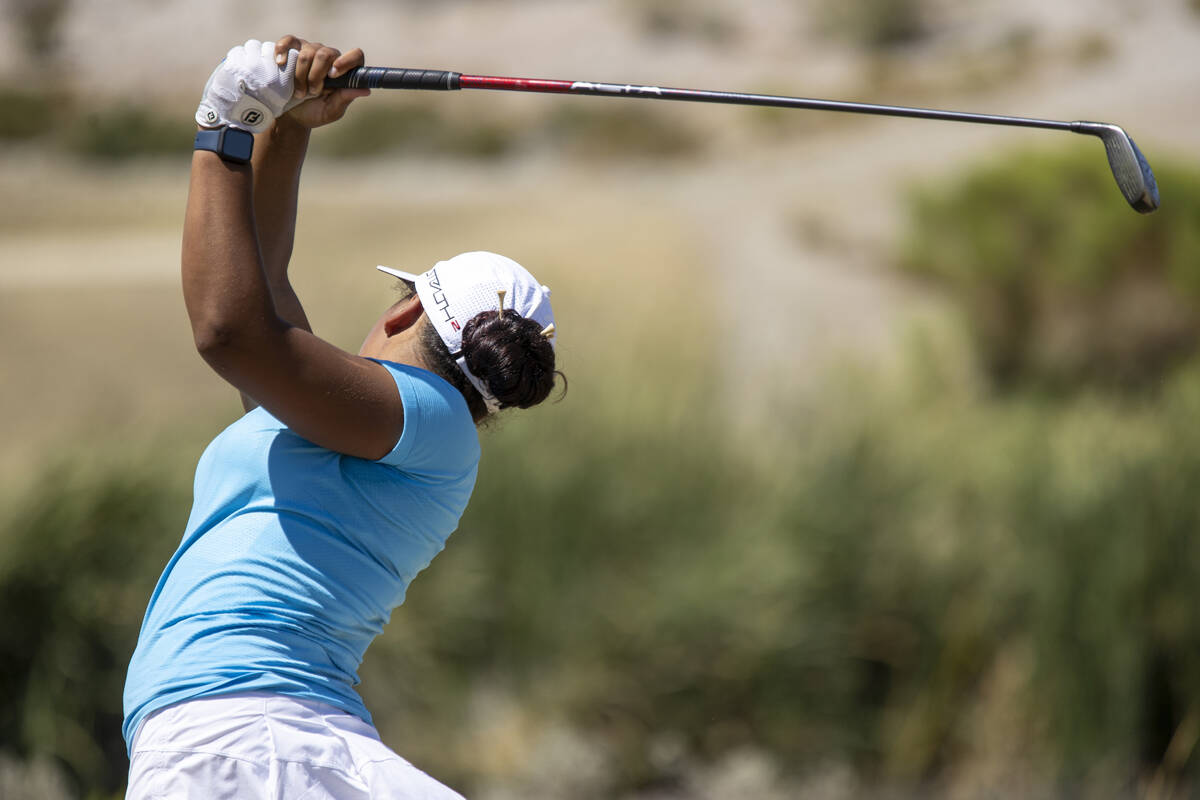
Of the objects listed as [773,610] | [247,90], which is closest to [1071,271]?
[773,610]

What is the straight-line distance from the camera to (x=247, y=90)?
1.96 metres

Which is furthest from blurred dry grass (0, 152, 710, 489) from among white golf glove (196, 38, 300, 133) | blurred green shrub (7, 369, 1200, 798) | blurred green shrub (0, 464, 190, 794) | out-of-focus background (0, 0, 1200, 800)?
white golf glove (196, 38, 300, 133)

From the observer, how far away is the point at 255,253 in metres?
1.81

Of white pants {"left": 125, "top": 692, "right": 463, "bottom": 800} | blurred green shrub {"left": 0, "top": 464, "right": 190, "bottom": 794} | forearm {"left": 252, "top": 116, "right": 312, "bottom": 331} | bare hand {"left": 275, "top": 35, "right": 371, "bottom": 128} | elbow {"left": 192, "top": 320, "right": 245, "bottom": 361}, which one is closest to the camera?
elbow {"left": 192, "top": 320, "right": 245, "bottom": 361}

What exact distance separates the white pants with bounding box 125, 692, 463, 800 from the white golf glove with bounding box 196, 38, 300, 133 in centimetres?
89

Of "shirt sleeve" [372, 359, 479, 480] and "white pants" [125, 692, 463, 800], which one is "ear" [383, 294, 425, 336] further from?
"white pants" [125, 692, 463, 800]

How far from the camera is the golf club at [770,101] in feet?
6.99

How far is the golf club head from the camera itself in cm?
230

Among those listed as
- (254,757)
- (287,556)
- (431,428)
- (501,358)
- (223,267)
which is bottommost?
(254,757)

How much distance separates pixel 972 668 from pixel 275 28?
1430 inches

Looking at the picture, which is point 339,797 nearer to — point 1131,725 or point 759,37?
point 1131,725

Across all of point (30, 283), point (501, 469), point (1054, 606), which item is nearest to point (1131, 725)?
point (1054, 606)

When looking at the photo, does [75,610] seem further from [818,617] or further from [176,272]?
[176,272]

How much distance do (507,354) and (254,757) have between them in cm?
74
